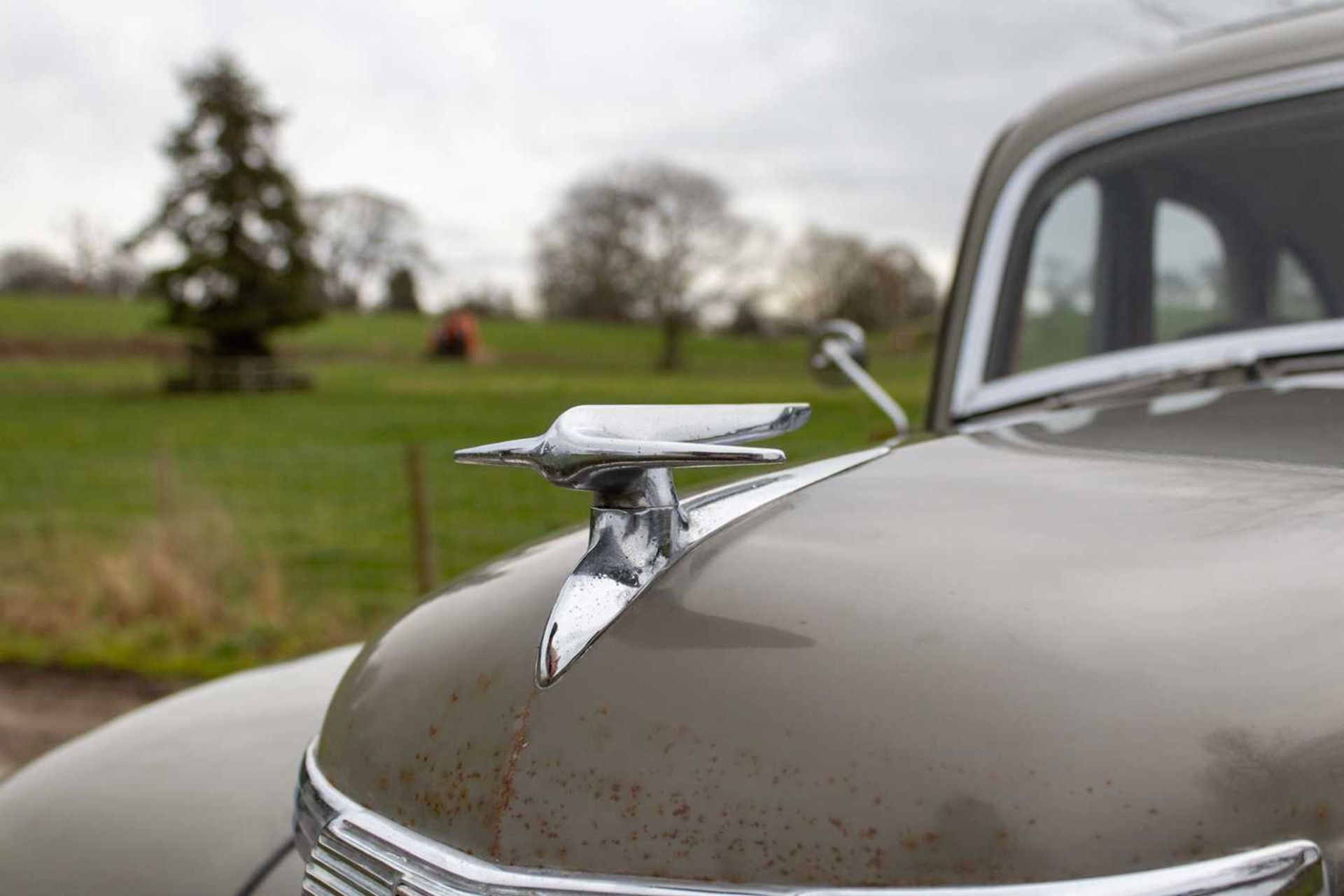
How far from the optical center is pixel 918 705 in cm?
96

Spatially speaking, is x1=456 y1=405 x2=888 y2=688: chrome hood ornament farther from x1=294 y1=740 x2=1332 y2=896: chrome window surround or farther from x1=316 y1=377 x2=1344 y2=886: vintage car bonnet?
x1=294 y1=740 x2=1332 y2=896: chrome window surround

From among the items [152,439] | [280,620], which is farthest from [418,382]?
[280,620]

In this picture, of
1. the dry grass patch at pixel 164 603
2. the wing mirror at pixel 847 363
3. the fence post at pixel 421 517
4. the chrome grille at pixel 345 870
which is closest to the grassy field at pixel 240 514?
the dry grass patch at pixel 164 603

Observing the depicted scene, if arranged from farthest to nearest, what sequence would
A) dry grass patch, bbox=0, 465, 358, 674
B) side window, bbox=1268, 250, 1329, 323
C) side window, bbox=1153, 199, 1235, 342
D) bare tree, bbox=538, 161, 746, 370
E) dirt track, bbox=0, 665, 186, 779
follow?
bare tree, bbox=538, 161, 746, 370 → dry grass patch, bbox=0, 465, 358, 674 → dirt track, bbox=0, 665, 186, 779 → side window, bbox=1153, 199, 1235, 342 → side window, bbox=1268, 250, 1329, 323

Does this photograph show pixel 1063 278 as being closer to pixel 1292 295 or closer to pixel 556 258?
pixel 1292 295

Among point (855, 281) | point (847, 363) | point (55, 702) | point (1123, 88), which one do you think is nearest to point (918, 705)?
point (847, 363)

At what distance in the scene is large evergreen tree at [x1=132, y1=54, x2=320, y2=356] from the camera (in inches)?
1412

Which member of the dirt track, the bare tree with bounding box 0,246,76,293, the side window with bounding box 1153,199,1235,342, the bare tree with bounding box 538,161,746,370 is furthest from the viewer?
the bare tree with bounding box 0,246,76,293

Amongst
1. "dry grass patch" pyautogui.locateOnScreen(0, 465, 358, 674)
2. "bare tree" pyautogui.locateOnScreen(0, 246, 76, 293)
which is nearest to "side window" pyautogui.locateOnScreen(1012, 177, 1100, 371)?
"dry grass patch" pyautogui.locateOnScreen(0, 465, 358, 674)

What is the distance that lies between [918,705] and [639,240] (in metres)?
44.6

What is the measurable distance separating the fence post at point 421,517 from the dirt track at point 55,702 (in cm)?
137

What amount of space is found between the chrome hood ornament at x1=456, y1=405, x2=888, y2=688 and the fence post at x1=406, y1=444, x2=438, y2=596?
5369 millimetres

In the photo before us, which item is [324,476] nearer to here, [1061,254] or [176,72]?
[1061,254]

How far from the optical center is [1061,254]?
2.60 meters
